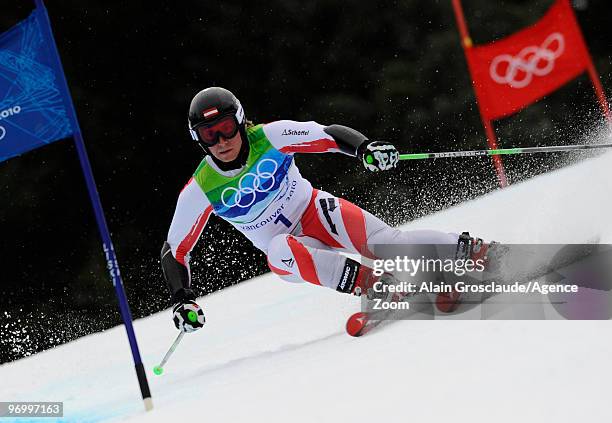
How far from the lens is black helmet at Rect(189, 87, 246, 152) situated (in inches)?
160

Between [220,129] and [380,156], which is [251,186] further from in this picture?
[380,156]

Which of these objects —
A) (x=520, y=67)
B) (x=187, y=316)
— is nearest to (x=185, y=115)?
(x=520, y=67)

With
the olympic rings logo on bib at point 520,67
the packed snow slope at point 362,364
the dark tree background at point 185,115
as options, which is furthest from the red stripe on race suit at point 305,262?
the dark tree background at point 185,115

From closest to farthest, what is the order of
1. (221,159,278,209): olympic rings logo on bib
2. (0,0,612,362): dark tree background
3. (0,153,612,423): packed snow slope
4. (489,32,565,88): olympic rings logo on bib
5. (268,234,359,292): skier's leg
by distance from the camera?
(0,153,612,423): packed snow slope, (268,234,359,292): skier's leg, (221,159,278,209): olympic rings logo on bib, (489,32,565,88): olympic rings logo on bib, (0,0,612,362): dark tree background

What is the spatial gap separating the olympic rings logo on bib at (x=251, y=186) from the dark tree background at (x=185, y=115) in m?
7.46

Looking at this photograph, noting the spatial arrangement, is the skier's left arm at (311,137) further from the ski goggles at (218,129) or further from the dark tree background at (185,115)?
the dark tree background at (185,115)

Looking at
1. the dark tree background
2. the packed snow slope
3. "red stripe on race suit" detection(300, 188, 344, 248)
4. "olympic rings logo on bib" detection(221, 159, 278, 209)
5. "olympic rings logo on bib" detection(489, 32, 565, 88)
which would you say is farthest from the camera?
the dark tree background

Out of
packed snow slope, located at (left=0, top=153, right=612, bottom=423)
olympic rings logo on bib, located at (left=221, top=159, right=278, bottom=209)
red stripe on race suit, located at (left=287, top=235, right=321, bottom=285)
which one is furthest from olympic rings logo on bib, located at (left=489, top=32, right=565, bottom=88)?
red stripe on race suit, located at (left=287, top=235, right=321, bottom=285)

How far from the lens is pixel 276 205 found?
430 centimetres

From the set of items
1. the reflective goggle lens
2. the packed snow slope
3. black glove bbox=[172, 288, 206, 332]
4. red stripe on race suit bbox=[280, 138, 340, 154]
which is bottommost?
the packed snow slope

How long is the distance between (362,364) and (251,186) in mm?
1432

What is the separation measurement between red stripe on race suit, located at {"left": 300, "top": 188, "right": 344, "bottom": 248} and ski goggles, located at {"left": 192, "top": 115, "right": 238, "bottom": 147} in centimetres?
56

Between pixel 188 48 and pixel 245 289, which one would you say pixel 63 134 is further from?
pixel 188 48

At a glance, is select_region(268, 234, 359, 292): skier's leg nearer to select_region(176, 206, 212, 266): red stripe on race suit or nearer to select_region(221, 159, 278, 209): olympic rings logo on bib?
select_region(221, 159, 278, 209): olympic rings logo on bib
